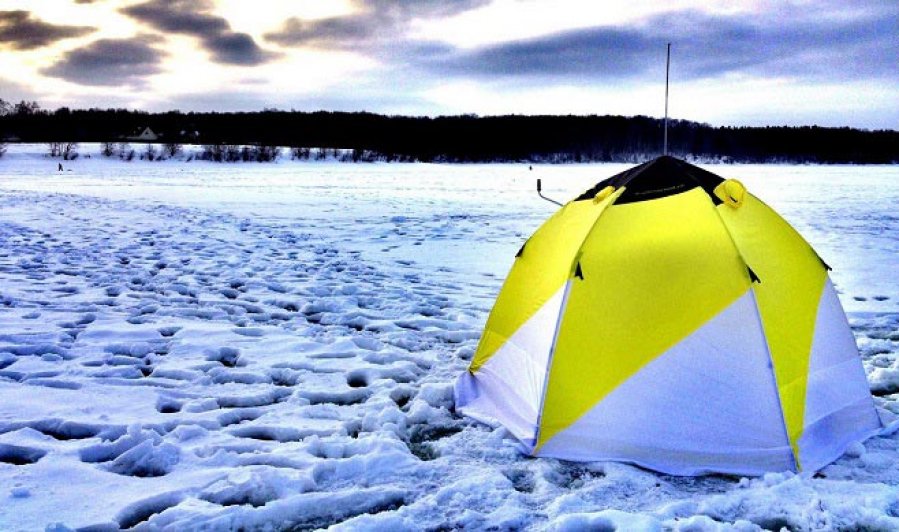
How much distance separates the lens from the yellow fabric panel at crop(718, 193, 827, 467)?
3805mm

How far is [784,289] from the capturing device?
407 centimetres

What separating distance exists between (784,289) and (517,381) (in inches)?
68.7

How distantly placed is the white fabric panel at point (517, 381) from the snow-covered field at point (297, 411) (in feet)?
0.62

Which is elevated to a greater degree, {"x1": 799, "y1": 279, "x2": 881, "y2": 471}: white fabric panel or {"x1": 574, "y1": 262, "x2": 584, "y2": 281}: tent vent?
{"x1": 574, "y1": 262, "x2": 584, "y2": 281}: tent vent

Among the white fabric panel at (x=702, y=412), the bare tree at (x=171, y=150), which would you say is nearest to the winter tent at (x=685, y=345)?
the white fabric panel at (x=702, y=412)

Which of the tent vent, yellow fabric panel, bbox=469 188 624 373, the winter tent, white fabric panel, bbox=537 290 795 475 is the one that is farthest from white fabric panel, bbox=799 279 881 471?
yellow fabric panel, bbox=469 188 624 373

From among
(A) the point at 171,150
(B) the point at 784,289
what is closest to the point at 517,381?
(B) the point at 784,289

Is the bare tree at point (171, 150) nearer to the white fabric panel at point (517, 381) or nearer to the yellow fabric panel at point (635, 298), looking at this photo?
the white fabric panel at point (517, 381)

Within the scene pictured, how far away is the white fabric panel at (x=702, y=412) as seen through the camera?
372 cm

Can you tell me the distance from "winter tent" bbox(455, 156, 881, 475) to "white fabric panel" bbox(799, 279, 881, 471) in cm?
1

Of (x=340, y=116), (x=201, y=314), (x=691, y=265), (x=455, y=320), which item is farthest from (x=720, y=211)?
(x=340, y=116)

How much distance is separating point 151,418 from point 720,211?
3894mm

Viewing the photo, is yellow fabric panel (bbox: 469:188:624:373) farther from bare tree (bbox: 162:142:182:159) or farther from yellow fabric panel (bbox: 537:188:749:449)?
bare tree (bbox: 162:142:182:159)

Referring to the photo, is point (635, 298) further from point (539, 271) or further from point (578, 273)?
point (539, 271)
